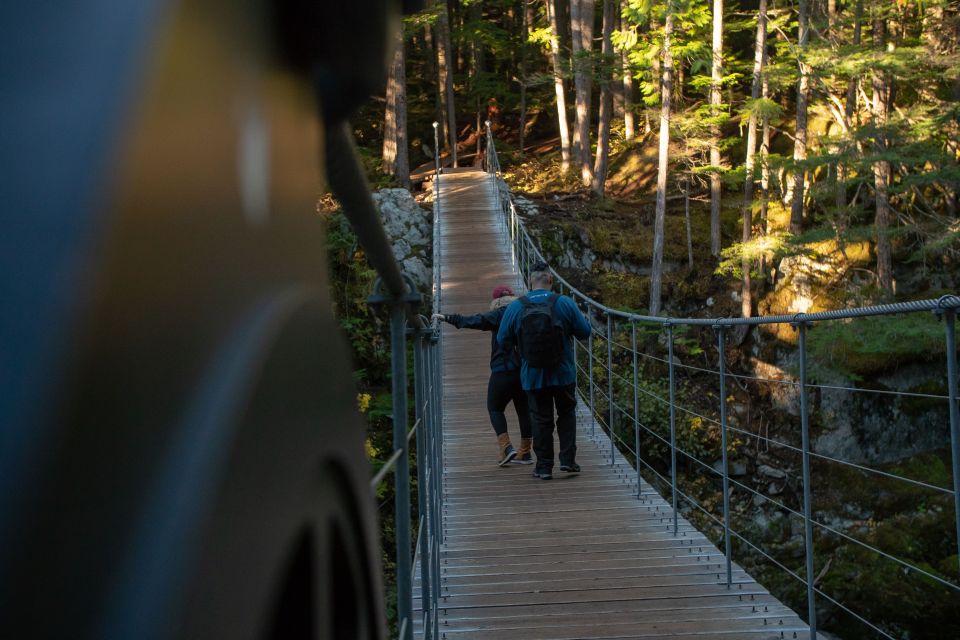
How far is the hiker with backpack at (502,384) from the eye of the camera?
6.34 m

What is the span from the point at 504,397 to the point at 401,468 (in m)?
4.83

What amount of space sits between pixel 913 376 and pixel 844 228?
228 cm

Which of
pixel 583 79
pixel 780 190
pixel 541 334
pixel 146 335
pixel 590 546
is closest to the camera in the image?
pixel 146 335

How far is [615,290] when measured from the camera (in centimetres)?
1519

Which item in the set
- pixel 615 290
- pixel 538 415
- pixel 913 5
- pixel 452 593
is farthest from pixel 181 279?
pixel 913 5

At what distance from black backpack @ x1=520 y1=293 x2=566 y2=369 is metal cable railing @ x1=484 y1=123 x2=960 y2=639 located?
0.32m

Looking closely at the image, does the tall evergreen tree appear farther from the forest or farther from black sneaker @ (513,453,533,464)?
black sneaker @ (513,453,533,464)

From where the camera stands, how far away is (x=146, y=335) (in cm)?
28

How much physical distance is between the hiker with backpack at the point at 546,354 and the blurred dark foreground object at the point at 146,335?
499cm

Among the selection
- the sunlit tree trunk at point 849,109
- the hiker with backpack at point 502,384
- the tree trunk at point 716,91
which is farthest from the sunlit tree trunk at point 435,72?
the hiker with backpack at point 502,384

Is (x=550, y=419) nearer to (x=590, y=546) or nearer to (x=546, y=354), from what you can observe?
(x=546, y=354)

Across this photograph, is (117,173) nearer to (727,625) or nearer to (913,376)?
(727,625)

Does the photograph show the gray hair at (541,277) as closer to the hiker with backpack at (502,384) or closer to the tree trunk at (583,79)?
the hiker with backpack at (502,384)

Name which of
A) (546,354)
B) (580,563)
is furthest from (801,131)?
(580,563)
